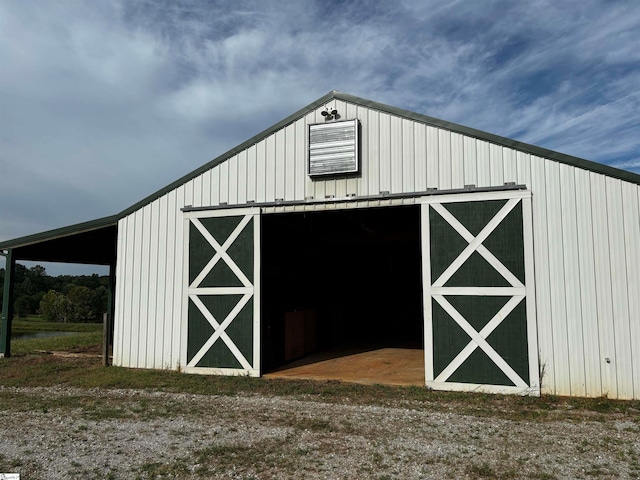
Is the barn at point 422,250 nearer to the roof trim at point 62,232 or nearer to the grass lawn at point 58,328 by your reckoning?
the roof trim at point 62,232

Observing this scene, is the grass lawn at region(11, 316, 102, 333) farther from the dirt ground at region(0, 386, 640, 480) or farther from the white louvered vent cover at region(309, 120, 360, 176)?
the dirt ground at region(0, 386, 640, 480)

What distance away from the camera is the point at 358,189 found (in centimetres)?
849

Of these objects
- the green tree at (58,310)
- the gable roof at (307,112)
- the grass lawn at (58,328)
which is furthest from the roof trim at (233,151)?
the green tree at (58,310)

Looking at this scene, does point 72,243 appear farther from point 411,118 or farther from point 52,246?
point 411,118

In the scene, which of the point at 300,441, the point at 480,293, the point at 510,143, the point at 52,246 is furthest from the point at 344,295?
the point at 300,441

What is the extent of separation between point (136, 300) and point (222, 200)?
284 centimetres

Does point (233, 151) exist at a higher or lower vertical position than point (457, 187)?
higher

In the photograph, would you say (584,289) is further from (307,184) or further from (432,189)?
(307,184)

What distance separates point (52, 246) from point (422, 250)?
10090 mm

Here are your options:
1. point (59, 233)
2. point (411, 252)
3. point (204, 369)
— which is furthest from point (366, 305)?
point (59, 233)

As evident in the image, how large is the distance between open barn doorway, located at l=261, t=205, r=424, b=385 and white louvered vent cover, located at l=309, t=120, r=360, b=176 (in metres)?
0.85

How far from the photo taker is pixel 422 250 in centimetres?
809

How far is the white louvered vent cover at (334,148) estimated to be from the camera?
849cm

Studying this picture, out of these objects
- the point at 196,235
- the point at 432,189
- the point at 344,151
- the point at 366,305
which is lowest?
the point at 366,305
